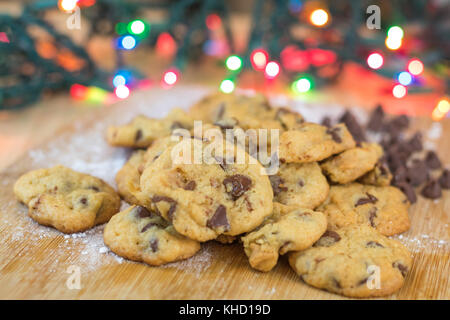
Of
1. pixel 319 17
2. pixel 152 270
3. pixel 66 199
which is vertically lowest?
pixel 152 270

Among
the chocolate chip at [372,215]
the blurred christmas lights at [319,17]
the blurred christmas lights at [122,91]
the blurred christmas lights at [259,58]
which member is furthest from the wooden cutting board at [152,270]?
the blurred christmas lights at [259,58]

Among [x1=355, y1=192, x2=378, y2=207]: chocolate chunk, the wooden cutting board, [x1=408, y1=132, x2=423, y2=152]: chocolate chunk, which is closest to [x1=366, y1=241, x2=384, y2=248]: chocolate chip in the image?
the wooden cutting board

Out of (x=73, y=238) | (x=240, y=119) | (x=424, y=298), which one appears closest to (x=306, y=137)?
(x=240, y=119)

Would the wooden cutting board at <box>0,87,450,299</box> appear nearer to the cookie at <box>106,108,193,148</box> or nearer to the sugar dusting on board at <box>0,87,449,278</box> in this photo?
the sugar dusting on board at <box>0,87,449,278</box>

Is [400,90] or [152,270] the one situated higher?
[400,90]

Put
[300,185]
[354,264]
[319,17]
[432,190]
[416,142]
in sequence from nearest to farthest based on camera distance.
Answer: [354,264] → [300,185] → [432,190] → [416,142] → [319,17]

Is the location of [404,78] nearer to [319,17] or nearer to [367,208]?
[319,17]

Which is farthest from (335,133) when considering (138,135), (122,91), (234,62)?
(122,91)
